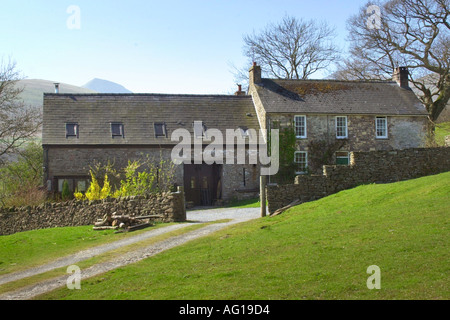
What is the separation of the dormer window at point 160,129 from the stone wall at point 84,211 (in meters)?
10.2

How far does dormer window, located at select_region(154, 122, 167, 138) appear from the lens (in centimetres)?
3416

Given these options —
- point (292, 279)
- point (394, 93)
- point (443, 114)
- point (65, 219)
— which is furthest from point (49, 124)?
point (443, 114)

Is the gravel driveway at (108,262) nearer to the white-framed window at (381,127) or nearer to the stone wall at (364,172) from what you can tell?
the stone wall at (364,172)

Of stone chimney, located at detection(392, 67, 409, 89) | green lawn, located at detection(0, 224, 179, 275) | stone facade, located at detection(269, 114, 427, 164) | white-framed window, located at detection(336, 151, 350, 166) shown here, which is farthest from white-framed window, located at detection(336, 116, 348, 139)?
green lawn, located at detection(0, 224, 179, 275)

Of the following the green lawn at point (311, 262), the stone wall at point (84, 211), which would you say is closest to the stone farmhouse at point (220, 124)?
the stone wall at point (84, 211)

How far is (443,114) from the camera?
61031mm

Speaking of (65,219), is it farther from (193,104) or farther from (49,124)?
(193,104)

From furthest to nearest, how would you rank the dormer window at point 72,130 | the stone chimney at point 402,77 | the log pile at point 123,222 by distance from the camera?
1. the stone chimney at point 402,77
2. the dormer window at point 72,130
3. the log pile at point 123,222

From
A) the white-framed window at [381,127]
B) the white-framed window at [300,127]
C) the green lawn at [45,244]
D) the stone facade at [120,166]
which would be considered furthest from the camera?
the white-framed window at [381,127]

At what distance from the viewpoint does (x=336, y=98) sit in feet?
120

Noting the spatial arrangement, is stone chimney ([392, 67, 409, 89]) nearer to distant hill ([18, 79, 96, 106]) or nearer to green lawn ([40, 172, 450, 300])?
green lawn ([40, 172, 450, 300])

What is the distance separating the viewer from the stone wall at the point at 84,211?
22719mm

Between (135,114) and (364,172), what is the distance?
688 inches

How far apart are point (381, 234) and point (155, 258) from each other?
20.1 ft
